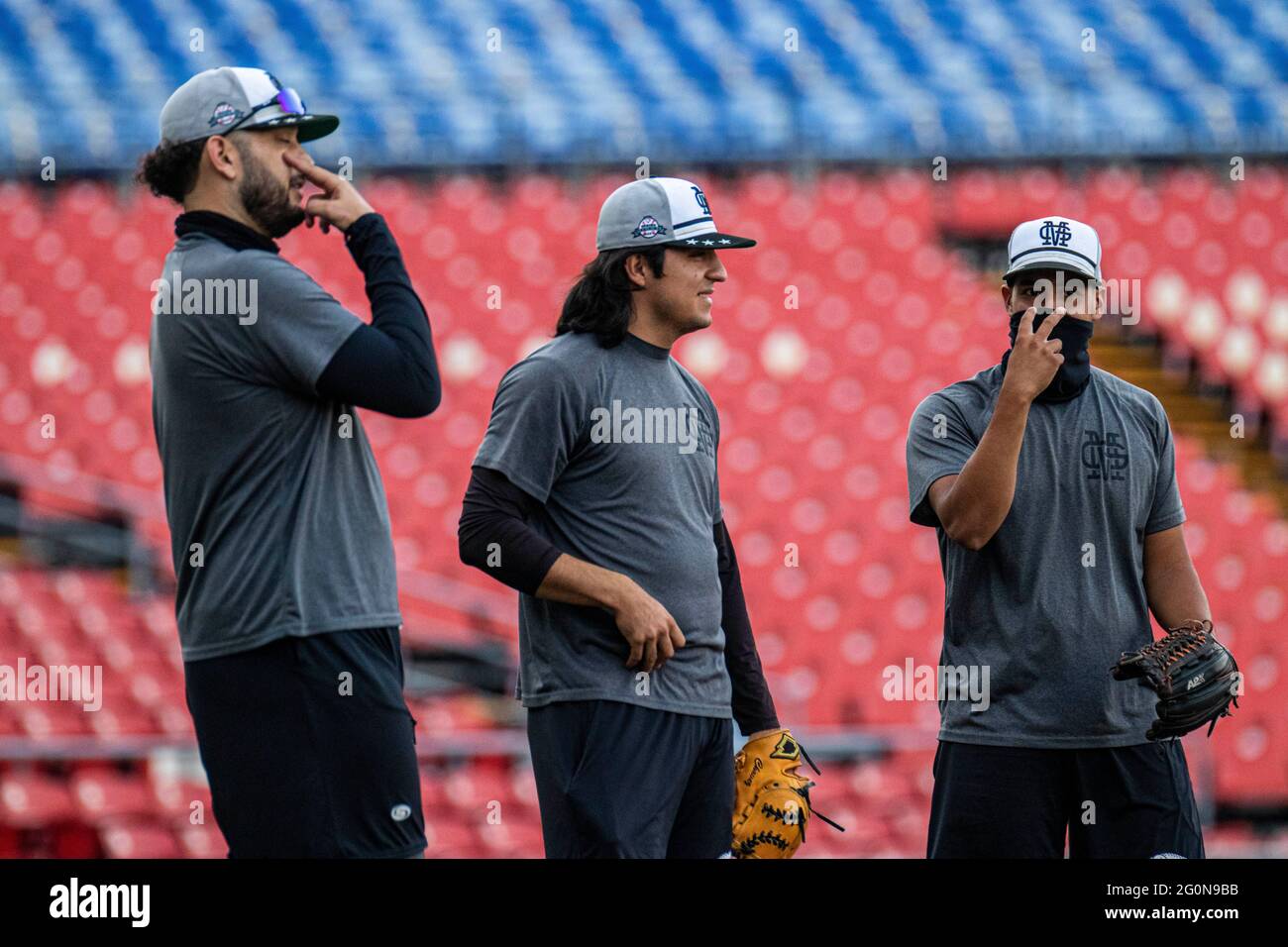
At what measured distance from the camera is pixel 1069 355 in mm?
2516

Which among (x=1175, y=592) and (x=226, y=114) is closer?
(x=226, y=114)

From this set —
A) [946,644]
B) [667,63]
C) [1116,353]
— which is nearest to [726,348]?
[1116,353]

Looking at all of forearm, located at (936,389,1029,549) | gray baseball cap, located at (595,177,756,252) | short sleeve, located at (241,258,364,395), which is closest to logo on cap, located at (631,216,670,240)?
gray baseball cap, located at (595,177,756,252)

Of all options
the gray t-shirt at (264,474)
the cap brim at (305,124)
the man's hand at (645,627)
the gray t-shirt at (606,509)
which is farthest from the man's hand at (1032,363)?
the cap brim at (305,124)

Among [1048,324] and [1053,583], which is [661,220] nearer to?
[1048,324]

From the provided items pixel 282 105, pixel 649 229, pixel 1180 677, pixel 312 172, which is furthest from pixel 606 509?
pixel 1180 677

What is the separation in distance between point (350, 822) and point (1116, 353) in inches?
317

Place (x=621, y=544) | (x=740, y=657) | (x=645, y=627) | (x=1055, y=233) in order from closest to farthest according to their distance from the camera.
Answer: (x=645, y=627) < (x=621, y=544) < (x=1055, y=233) < (x=740, y=657)

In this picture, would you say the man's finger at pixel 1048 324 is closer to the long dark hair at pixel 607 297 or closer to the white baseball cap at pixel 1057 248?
the white baseball cap at pixel 1057 248

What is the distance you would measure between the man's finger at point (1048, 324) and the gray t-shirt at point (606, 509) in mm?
582

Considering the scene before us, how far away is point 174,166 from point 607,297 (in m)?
0.70

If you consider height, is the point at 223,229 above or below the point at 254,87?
below

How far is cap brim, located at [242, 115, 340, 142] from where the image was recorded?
7.69 ft

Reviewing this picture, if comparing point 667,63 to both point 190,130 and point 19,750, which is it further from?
point 190,130
